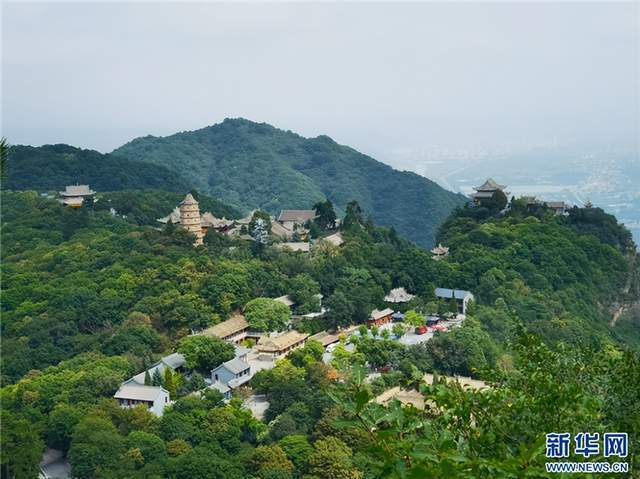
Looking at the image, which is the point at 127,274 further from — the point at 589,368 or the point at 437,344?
the point at 589,368

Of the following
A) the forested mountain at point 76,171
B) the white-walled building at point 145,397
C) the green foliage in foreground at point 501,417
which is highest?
the forested mountain at point 76,171

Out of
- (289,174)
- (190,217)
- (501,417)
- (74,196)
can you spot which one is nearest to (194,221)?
(190,217)

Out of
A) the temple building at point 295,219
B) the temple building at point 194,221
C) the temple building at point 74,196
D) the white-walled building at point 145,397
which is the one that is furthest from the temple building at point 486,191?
the white-walled building at point 145,397

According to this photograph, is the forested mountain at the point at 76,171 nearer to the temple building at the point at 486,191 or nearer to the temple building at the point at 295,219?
the temple building at the point at 295,219

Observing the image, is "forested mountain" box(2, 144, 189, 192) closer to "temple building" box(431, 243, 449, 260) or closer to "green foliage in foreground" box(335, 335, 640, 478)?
"temple building" box(431, 243, 449, 260)

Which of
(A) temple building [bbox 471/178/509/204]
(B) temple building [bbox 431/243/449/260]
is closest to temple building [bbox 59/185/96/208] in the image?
(B) temple building [bbox 431/243/449/260]

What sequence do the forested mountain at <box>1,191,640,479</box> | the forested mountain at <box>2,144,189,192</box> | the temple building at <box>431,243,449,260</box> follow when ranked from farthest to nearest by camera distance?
the forested mountain at <box>2,144,189,192</box>
the temple building at <box>431,243,449,260</box>
the forested mountain at <box>1,191,640,479</box>
